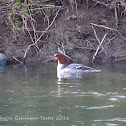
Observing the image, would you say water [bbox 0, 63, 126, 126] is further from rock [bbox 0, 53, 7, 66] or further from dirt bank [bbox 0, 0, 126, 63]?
dirt bank [bbox 0, 0, 126, 63]

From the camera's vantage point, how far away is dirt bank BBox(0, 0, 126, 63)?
49.4ft

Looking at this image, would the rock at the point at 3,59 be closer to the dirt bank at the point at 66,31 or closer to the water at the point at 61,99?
the dirt bank at the point at 66,31

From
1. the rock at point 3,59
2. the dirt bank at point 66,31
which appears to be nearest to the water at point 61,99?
the rock at point 3,59

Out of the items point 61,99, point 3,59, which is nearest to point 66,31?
point 3,59

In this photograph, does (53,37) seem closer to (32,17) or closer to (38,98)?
(32,17)

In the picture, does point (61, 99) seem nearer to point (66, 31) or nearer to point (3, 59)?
point (3, 59)

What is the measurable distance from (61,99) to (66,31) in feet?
27.2

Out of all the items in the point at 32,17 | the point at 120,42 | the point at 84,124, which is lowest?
the point at 84,124

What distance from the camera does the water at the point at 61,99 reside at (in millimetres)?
6301

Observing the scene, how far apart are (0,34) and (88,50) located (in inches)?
138

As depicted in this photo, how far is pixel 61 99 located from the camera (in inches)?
309

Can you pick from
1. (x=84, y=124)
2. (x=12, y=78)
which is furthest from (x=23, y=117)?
(x=12, y=78)

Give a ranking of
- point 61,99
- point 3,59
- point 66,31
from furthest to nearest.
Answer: point 66,31 < point 3,59 < point 61,99

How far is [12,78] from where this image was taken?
35.1ft
